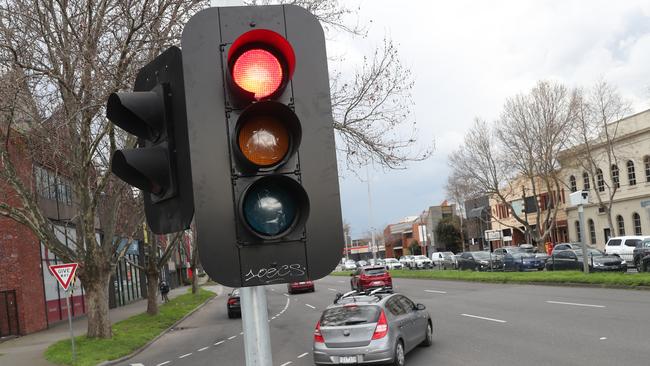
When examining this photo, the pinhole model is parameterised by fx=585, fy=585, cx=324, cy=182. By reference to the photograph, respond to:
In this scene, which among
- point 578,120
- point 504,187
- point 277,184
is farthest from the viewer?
point 504,187

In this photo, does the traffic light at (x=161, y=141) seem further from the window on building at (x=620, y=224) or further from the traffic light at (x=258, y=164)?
the window on building at (x=620, y=224)

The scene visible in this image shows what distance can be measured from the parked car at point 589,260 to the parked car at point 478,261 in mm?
5862

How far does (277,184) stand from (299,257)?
0.33m

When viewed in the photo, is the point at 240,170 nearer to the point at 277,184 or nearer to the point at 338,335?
the point at 277,184

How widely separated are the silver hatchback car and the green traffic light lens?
947 cm

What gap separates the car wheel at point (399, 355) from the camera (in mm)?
11633

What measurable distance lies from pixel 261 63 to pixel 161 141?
2.13 ft

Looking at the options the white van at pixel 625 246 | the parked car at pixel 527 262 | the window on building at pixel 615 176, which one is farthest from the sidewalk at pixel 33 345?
the window on building at pixel 615 176

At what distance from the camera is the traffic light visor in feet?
8.27

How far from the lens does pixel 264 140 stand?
2553 mm

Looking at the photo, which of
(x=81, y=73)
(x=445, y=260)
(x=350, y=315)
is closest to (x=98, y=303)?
(x=81, y=73)

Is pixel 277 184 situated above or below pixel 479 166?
below

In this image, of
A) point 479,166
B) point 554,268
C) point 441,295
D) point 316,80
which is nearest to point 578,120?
point 479,166

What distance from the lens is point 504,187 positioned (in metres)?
58.2
